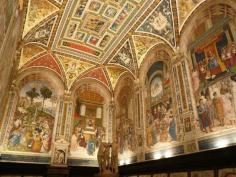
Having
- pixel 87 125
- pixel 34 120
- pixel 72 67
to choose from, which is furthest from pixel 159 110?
pixel 34 120

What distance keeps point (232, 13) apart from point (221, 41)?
1.09 m

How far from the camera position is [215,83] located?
324 inches

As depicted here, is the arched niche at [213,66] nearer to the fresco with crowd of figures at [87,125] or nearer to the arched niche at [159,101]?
the arched niche at [159,101]

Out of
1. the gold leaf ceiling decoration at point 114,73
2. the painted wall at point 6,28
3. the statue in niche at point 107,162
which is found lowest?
the statue in niche at point 107,162

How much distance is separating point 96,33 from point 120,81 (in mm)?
4515

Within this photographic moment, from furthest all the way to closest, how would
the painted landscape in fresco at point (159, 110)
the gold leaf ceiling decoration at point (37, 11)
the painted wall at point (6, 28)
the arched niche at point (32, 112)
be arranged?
the arched niche at point (32, 112) < the gold leaf ceiling decoration at point (37, 11) < the painted landscape in fresco at point (159, 110) < the painted wall at point (6, 28)

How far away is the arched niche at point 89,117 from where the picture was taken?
574 inches

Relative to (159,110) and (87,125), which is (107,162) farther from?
(87,125)

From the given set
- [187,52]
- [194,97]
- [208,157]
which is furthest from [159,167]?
[187,52]

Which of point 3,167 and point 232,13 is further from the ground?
point 232,13

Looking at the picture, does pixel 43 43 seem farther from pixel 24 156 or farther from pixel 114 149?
pixel 114 149

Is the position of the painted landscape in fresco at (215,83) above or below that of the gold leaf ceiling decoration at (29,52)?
below

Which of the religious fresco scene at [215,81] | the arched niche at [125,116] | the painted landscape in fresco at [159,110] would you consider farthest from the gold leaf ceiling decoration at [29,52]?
the religious fresco scene at [215,81]

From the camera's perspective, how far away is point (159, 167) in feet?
31.3
